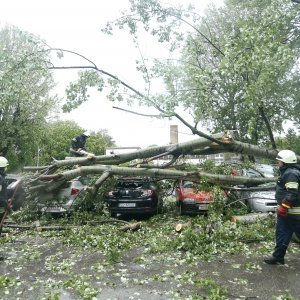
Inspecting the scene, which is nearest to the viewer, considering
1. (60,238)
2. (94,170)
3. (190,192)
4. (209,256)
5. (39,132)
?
(209,256)

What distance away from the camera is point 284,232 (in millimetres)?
5742

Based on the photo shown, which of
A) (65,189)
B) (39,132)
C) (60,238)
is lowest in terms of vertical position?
(60,238)

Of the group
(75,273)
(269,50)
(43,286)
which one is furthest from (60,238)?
(269,50)

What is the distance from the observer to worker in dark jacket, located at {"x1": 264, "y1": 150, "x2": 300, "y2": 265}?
5546 millimetres

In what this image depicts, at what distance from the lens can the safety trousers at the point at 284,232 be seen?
18.8ft

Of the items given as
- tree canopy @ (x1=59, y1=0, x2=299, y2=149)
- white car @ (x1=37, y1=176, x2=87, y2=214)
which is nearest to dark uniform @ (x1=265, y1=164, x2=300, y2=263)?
tree canopy @ (x1=59, y1=0, x2=299, y2=149)

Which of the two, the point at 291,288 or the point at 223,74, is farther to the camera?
the point at 223,74

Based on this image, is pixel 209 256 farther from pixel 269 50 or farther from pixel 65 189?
pixel 65 189

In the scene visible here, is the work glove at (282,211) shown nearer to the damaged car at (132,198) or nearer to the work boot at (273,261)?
the work boot at (273,261)

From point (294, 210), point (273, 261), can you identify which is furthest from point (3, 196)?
point (294, 210)

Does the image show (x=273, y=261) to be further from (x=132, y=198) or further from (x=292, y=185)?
(x=132, y=198)

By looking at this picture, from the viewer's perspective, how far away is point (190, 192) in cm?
1082

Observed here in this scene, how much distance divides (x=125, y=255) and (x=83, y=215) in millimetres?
3046

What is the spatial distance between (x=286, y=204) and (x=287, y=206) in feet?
0.10
